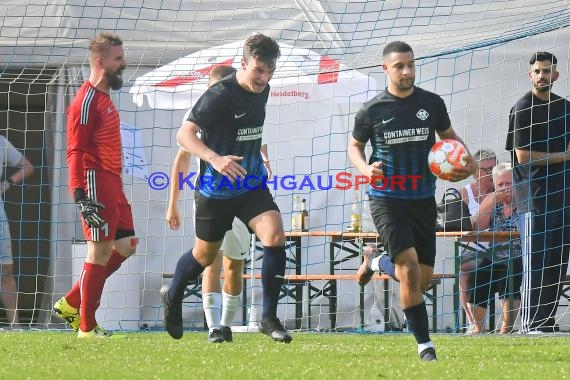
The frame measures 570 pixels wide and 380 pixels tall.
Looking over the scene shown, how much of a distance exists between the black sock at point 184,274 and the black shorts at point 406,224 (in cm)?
146

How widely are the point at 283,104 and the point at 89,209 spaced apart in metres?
4.20

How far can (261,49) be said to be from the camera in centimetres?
782

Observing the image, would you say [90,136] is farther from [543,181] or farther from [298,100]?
[543,181]

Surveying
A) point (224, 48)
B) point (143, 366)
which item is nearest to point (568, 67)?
point (224, 48)

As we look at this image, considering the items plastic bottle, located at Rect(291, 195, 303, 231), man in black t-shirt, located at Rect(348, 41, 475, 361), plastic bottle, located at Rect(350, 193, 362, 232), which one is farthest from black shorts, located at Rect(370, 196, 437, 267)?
plastic bottle, located at Rect(291, 195, 303, 231)

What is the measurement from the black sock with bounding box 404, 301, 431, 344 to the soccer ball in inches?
29.8

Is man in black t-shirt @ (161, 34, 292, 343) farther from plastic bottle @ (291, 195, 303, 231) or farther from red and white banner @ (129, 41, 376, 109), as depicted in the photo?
plastic bottle @ (291, 195, 303, 231)

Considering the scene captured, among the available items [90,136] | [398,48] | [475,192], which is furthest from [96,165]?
[475,192]

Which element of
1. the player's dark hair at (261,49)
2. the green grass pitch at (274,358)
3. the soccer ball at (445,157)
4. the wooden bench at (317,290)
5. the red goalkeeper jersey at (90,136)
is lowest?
the green grass pitch at (274,358)

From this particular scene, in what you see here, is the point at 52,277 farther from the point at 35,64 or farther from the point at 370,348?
the point at 370,348

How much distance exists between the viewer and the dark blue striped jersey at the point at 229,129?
8000 millimetres

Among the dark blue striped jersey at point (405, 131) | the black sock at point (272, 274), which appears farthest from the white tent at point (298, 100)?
the dark blue striped jersey at point (405, 131)

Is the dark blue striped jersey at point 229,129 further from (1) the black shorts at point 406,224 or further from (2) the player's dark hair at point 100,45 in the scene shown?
(2) the player's dark hair at point 100,45

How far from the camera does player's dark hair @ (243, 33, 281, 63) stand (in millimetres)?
7828
